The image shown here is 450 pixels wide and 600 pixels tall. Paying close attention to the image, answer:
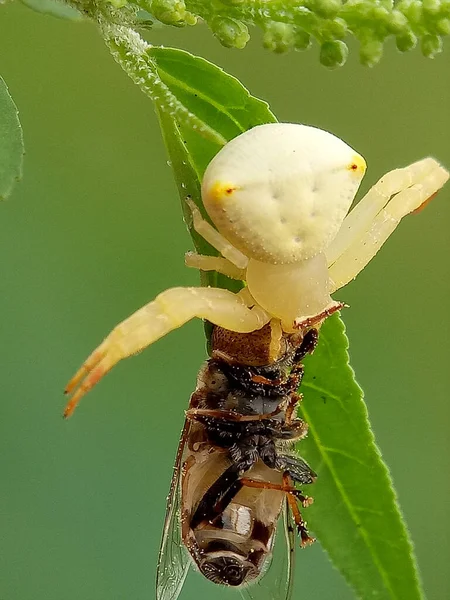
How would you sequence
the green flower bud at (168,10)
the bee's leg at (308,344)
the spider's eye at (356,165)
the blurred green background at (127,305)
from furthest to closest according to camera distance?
the blurred green background at (127,305) → the bee's leg at (308,344) → the spider's eye at (356,165) → the green flower bud at (168,10)

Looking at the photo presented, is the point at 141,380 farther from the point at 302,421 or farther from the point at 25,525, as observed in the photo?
the point at 302,421

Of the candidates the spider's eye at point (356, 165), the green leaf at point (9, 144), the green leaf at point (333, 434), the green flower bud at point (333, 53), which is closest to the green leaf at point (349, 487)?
the green leaf at point (333, 434)

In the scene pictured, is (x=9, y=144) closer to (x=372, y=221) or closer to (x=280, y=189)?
(x=280, y=189)

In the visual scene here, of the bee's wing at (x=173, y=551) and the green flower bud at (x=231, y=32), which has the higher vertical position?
the green flower bud at (x=231, y=32)

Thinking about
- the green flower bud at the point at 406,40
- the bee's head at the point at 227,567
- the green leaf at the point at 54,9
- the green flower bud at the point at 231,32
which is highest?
the green leaf at the point at 54,9

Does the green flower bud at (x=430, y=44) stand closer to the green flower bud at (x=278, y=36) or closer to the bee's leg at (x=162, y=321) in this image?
the green flower bud at (x=278, y=36)

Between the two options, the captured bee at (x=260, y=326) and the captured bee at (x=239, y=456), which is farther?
the captured bee at (x=239, y=456)
